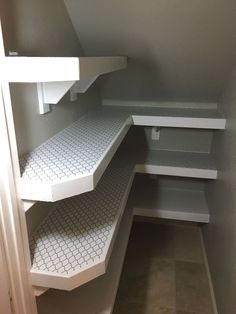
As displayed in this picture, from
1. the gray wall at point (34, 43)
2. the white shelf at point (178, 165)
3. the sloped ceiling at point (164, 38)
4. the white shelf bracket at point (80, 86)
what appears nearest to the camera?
the gray wall at point (34, 43)

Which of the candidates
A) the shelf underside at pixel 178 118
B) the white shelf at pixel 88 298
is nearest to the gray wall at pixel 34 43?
the shelf underside at pixel 178 118

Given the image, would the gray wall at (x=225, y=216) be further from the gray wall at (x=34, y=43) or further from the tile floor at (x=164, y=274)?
the gray wall at (x=34, y=43)

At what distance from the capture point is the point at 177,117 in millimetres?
1699

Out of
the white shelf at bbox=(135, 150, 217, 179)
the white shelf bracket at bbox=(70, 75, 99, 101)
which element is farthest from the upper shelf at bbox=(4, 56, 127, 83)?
the white shelf at bbox=(135, 150, 217, 179)

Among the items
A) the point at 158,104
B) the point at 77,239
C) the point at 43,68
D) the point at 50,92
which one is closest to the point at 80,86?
the point at 50,92

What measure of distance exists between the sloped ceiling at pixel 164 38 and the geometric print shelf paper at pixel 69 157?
40 centimetres

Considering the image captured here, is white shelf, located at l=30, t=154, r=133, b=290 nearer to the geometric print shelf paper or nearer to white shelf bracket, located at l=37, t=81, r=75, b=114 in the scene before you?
the geometric print shelf paper

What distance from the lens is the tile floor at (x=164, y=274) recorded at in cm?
161

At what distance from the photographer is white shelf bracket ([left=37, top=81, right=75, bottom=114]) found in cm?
97

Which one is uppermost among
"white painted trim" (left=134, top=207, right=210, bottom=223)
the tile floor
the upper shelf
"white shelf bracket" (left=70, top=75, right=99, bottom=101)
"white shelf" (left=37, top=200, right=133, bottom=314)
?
the upper shelf

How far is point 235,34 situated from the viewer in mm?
1204

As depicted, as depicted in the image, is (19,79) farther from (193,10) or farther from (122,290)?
(122,290)

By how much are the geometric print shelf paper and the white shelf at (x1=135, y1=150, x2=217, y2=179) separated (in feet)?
1.59

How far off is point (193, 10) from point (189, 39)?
0.58 ft
